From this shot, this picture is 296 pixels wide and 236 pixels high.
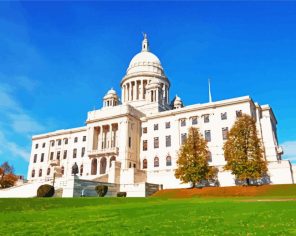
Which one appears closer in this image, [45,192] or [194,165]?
[45,192]

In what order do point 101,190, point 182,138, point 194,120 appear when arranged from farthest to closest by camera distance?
point 182,138 → point 194,120 → point 101,190

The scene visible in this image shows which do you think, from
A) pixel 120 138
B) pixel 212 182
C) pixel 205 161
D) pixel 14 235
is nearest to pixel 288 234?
pixel 14 235

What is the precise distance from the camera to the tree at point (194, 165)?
51.8 meters

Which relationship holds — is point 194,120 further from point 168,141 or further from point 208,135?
point 168,141

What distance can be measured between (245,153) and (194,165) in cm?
913

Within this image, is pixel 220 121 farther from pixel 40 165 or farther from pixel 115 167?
pixel 40 165

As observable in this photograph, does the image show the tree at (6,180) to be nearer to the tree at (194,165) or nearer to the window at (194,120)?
the tree at (194,165)

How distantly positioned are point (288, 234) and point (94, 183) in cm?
4186

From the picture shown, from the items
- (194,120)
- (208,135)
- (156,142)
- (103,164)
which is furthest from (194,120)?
(103,164)

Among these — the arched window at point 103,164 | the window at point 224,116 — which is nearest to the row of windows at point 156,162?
the arched window at point 103,164

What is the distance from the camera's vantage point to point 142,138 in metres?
74.6

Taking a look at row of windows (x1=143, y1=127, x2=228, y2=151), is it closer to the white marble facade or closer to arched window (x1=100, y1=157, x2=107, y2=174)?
the white marble facade

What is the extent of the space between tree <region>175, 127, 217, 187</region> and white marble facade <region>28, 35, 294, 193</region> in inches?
182

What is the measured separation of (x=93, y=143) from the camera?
7406 cm
